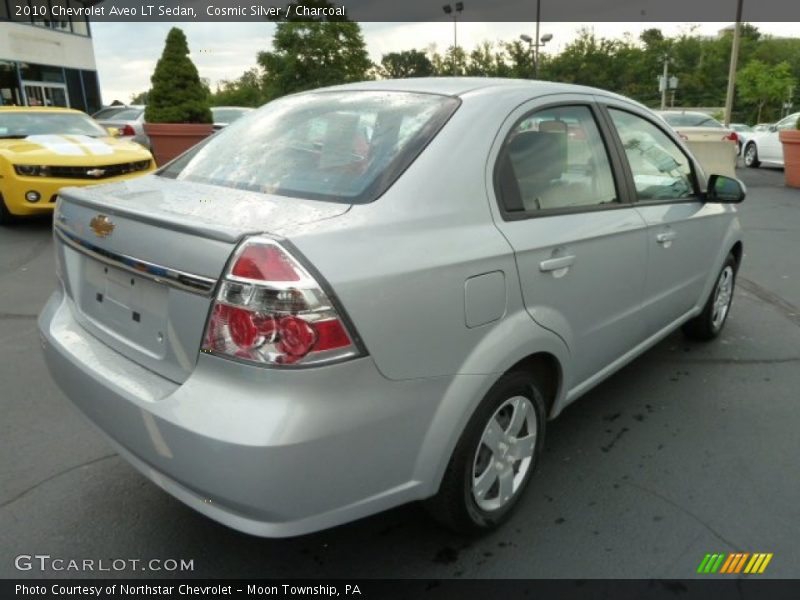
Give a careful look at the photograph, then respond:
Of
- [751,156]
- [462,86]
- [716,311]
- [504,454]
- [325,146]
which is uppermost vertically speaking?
[462,86]

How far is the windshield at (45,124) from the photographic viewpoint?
26.4 feet

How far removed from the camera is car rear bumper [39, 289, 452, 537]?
1.65m

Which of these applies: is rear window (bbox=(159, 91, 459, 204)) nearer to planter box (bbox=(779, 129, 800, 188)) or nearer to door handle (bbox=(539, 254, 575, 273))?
door handle (bbox=(539, 254, 575, 273))

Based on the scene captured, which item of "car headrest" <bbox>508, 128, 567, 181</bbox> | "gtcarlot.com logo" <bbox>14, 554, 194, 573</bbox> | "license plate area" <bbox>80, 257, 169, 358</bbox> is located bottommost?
"gtcarlot.com logo" <bbox>14, 554, 194, 573</bbox>

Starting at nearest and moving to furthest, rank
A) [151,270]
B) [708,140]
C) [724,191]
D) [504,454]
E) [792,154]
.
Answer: [151,270], [504,454], [724,191], [792,154], [708,140]

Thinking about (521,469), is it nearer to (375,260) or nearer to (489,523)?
(489,523)

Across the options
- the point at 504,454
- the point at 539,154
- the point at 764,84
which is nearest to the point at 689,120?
the point at 539,154

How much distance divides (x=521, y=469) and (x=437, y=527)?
1.31 feet

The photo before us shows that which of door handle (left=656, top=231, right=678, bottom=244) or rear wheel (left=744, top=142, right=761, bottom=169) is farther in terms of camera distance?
rear wheel (left=744, top=142, right=761, bottom=169)

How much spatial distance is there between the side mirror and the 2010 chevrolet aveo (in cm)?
88

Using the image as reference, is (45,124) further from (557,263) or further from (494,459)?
(494,459)

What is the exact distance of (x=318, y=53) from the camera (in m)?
35.8

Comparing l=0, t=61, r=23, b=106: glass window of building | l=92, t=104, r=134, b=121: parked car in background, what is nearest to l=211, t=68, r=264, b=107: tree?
l=0, t=61, r=23, b=106: glass window of building

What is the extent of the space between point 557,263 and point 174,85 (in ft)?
37.5
